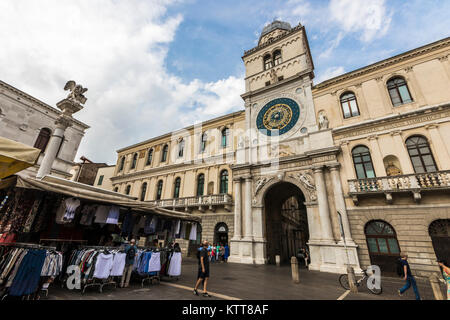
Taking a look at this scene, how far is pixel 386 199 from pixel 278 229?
9289 mm

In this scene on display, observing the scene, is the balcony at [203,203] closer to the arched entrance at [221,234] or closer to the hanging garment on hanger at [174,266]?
the arched entrance at [221,234]

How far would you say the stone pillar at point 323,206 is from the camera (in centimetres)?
1401

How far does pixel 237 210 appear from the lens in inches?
704

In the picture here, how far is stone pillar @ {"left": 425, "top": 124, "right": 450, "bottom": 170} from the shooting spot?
12.2 metres

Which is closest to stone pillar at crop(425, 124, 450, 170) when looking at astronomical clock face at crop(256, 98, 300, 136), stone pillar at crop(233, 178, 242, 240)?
astronomical clock face at crop(256, 98, 300, 136)

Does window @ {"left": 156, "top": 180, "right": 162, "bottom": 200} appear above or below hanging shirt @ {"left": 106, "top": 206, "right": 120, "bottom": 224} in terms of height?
above

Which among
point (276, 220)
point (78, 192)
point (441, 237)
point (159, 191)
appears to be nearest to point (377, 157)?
point (441, 237)

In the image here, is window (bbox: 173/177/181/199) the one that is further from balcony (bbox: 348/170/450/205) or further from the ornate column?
balcony (bbox: 348/170/450/205)

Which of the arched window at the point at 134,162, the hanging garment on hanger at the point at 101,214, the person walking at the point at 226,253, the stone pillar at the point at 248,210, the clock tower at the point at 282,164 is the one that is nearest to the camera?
the hanging garment on hanger at the point at 101,214

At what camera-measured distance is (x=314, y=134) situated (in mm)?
16969

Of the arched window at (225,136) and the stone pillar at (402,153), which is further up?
the arched window at (225,136)

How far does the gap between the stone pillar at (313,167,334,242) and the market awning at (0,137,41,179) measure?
15628mm

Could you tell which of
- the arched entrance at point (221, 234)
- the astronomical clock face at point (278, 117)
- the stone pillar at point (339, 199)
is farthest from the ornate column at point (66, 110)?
the stone pillar at point (339, 199)

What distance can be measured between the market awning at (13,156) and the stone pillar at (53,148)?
794cm
